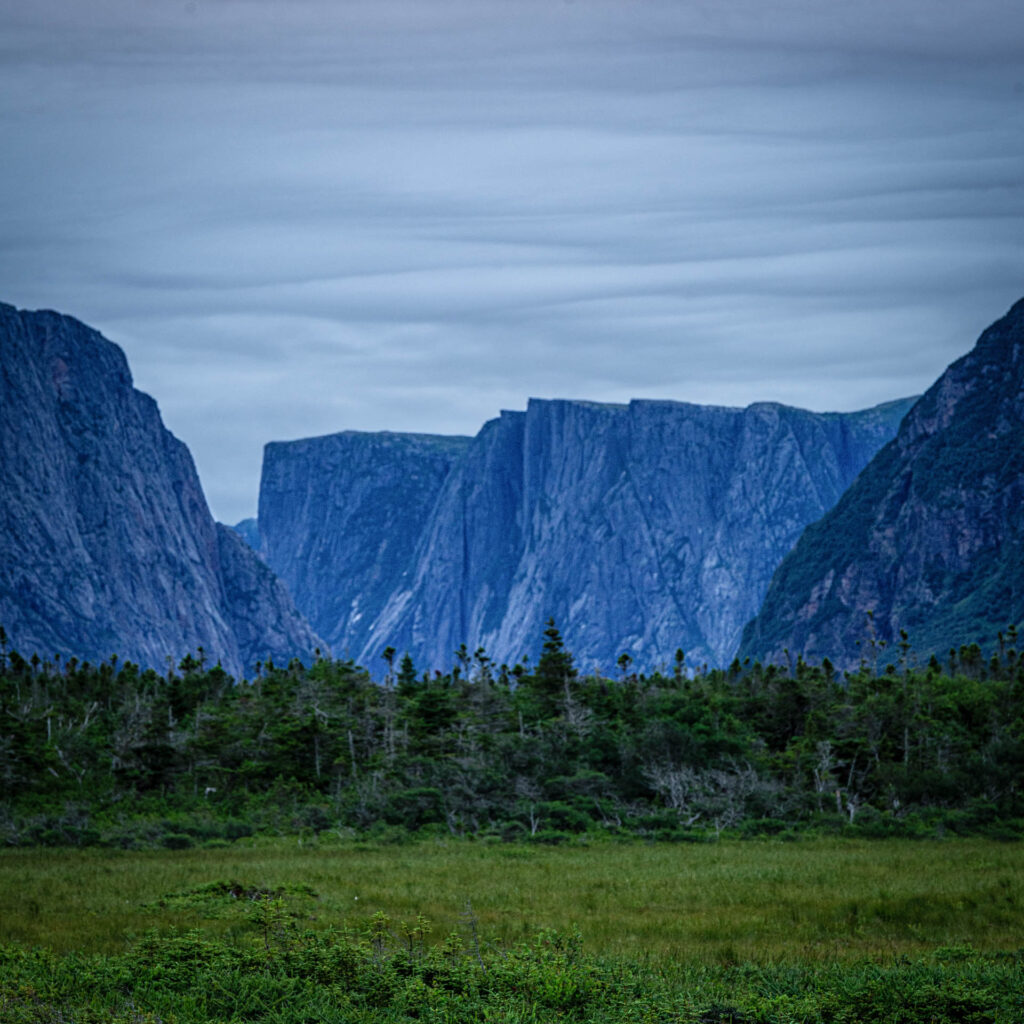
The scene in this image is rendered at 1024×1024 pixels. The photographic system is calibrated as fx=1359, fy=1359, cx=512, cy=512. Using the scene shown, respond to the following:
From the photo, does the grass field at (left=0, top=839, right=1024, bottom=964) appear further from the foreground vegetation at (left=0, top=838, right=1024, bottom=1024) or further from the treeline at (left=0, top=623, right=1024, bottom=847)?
the treeline at (left=0, top=623, right=1024, bottom=847)

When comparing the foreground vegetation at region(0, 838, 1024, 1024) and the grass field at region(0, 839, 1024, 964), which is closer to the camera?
the foreground vegetation at region(0, 838, 1024, 1024)

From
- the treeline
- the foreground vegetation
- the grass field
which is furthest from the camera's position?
the treeline

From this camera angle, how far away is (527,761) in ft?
257

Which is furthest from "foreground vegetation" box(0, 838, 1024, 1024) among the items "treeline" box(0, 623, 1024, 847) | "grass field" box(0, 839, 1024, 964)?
"treeline" box(0, 623, 1024, 847)

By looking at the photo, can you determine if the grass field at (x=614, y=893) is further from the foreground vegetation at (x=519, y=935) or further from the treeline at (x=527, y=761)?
the treeline at (x=527, y=761)

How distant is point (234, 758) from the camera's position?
8456 cm

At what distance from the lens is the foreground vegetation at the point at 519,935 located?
24.8 m

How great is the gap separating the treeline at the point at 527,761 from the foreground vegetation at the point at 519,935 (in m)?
8.38

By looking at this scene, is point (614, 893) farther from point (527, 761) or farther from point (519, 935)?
point (527, 761)

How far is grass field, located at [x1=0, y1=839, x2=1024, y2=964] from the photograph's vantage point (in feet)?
116

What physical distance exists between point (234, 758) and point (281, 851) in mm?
23457

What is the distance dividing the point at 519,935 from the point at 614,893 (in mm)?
9643

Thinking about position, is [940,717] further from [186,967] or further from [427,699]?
[186,967]

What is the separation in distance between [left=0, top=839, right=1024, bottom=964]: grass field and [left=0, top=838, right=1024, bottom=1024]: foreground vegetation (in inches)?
5.6
